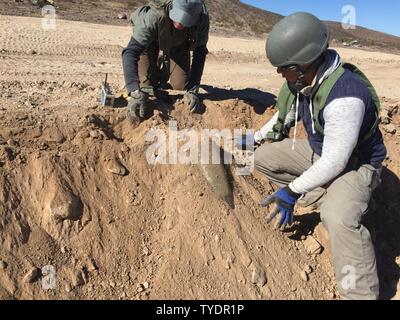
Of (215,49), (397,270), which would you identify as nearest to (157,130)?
(397,270)

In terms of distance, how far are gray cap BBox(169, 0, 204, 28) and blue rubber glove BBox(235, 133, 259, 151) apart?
1.06 m

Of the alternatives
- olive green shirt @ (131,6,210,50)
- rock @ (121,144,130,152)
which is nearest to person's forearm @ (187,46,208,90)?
olive green shirt @ (131,6,210,50)

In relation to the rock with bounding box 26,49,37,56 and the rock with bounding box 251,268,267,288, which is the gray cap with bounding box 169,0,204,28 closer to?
the rock with bounding box 251,268,267,288

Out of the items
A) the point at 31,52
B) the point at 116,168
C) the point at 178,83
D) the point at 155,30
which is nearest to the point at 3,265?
the point at 116,168

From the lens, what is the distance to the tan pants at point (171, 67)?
15.0 ft

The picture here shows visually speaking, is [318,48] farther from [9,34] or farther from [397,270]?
[9,34]

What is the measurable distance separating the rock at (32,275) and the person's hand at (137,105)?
147cm

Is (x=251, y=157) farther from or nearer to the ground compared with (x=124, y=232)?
farther from the ground

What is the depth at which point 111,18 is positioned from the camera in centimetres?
1348

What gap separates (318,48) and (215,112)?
5.65 feet

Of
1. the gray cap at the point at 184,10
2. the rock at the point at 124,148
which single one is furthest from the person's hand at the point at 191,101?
the rock at the point at 124,148

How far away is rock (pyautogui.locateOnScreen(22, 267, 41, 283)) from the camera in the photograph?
8.98 feet

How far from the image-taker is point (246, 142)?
4016mm

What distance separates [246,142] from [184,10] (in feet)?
3.94
